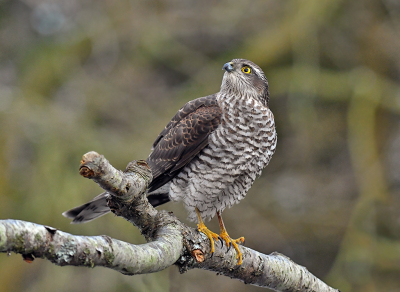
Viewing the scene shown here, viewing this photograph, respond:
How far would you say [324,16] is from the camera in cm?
Result: 592

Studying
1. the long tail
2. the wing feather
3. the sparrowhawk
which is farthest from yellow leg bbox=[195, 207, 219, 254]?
the long tail

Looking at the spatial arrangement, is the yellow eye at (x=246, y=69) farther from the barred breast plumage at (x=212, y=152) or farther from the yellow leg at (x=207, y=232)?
the yellow leg at (x=207, y=232)

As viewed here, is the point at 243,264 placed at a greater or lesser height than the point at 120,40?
lesser

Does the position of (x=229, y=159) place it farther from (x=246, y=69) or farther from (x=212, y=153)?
(x=246, y=69)

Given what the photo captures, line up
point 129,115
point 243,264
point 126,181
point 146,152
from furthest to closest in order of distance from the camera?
1. point 129,115
2. point 146,152
3. point 243,264
4. point 126,181

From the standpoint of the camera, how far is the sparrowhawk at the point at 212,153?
3.81 meters

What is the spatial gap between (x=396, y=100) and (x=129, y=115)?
355 centimetres

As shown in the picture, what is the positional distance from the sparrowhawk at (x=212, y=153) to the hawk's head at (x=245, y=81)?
0.01 metres

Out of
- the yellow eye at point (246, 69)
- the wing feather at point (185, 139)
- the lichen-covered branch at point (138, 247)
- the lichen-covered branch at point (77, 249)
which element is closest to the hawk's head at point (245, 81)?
the yellow eye at point (246, 69)

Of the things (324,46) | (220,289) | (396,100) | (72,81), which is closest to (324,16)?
(324,46)

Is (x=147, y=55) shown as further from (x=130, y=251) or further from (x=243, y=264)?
(x=130, y=251)

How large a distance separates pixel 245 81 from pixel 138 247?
7.90 feet

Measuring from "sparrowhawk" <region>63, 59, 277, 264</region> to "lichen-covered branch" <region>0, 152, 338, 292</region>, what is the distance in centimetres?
37

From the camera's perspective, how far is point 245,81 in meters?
4.22
